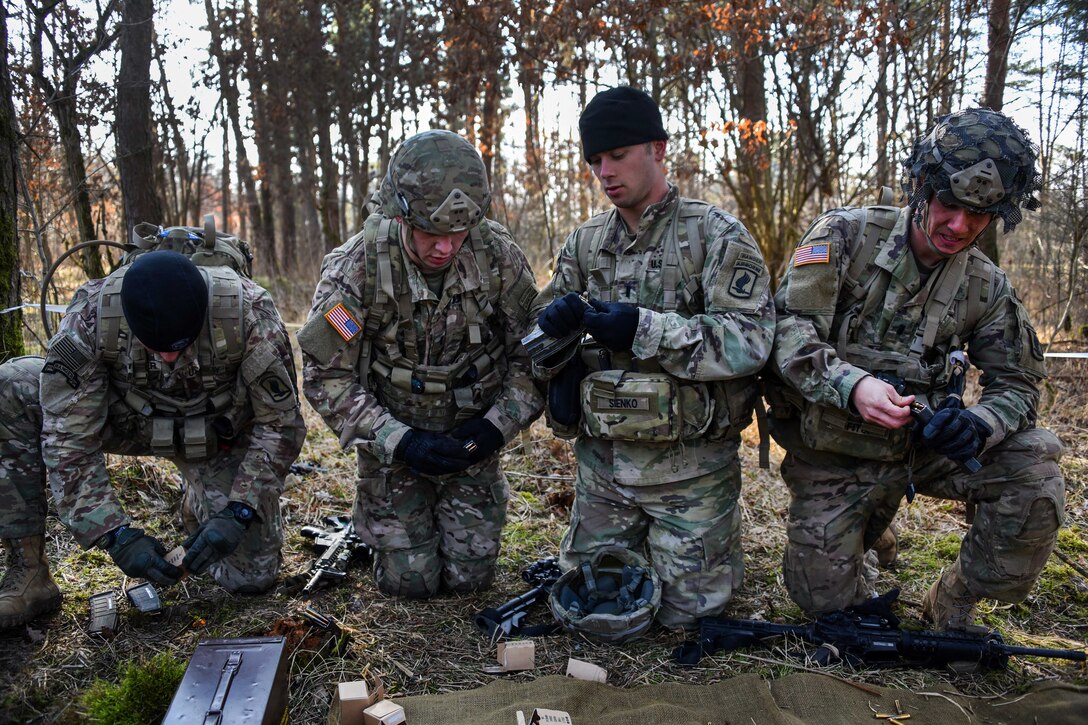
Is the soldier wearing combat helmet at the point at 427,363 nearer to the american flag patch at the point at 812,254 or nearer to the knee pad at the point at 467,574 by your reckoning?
the knee pad at the point at 467,574

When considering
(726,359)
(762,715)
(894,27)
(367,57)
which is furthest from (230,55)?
(762,715)

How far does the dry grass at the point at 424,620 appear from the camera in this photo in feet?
9.80

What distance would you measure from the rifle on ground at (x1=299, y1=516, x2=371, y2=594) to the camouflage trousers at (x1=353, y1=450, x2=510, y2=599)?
0.19 m

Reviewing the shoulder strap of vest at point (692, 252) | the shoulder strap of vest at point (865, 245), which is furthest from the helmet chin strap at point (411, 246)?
the shoulder strap of vest at point (865, 245)

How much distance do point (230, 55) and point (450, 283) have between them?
14.2 meters

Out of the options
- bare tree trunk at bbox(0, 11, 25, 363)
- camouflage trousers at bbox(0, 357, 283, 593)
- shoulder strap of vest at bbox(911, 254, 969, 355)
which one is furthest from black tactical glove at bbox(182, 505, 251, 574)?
shoulder strap of vest at bbox(911, 254, 969, 355)

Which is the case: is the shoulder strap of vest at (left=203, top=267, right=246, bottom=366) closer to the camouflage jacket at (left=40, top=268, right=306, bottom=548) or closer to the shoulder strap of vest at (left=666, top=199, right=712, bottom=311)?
the camouflage jacket at (left=40, top=268, right=306, bottom=548)

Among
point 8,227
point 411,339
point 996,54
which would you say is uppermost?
point 996,54

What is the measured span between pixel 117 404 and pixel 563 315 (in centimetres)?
213

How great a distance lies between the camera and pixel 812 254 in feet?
11.0

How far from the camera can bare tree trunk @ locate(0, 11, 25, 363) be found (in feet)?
14.6

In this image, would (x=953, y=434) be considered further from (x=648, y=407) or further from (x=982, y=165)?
(x=648, y=407)

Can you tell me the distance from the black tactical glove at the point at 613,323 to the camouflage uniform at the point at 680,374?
0.04 meters

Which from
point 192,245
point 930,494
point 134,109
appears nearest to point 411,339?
point 192,245
